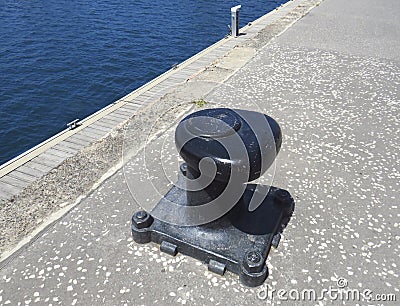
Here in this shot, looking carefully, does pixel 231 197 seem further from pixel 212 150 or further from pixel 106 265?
pixel 106 265

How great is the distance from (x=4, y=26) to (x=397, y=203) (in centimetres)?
1895

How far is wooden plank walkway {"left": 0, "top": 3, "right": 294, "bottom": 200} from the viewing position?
5.48 metres

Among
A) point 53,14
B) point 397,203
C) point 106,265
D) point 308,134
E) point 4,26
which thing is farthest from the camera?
point 53,14

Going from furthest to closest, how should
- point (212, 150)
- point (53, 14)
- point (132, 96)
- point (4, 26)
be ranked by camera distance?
point (53, 14), point (4, 26), point (132, 96), point (212, 150)

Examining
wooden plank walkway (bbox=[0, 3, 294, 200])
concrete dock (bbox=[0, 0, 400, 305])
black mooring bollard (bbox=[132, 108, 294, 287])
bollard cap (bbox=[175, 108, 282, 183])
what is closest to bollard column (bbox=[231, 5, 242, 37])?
wooden plank walkway (bbox=[0, 3, 294, 200])

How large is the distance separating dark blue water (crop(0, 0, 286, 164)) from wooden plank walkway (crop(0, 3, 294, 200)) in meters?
3.65

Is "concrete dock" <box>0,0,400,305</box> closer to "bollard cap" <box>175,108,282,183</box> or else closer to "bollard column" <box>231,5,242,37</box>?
"bollard cap" <box>175,108,282,183</box>

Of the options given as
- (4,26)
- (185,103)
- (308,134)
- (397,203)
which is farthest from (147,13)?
(397,203)

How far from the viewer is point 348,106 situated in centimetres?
679

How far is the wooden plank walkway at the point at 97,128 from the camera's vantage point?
18.0ft

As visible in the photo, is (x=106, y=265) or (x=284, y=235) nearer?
(x=106, y=265)

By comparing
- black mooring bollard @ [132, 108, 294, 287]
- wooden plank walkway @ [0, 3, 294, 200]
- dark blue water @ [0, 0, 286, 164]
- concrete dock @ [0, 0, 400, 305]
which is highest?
black mooring bollard @ [132, 108, 294, 287]

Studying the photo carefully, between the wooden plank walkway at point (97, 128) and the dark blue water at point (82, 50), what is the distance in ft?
12.0

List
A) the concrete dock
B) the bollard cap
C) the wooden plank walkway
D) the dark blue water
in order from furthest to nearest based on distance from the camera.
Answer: the dark blue water, the wooden plank walkway, the concrete dock, the bollard cap
